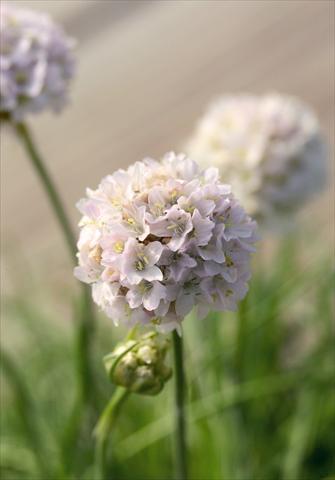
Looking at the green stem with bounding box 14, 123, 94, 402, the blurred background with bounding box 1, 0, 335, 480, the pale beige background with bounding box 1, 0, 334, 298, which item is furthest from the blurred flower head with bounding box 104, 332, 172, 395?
the pale beige background with bounding box 1, 0, 334, 298

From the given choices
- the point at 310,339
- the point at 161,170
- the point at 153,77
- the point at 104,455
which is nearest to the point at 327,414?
the point at 310,339

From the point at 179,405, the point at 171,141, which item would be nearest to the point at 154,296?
the point at 179,405

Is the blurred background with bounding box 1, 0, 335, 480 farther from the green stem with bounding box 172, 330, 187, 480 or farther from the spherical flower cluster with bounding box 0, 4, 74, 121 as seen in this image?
the green stem with bounding box 172, 330, 187, 480

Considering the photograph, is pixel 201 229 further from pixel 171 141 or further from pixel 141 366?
pixel 171 141

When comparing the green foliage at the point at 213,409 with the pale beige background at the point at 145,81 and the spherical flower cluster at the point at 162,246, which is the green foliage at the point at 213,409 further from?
the pale beige background at the point at 145,81

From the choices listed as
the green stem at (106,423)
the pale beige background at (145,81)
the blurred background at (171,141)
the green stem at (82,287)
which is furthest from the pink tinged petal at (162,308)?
the pale beige background at (145,81)

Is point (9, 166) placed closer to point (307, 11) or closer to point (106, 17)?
point (106, 17)
